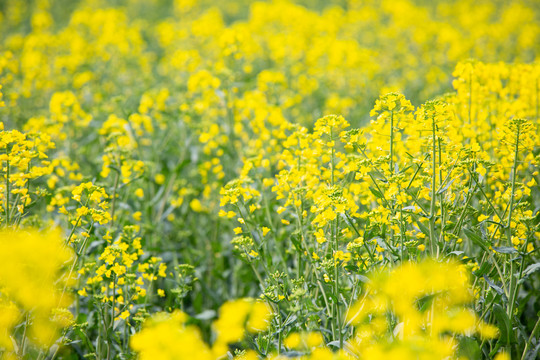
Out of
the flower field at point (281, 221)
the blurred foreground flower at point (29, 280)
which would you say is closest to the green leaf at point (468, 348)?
the flower field at point (281, 221)

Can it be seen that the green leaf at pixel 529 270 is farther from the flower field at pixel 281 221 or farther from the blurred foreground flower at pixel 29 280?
the blurred foreground flower at pixel 29 280

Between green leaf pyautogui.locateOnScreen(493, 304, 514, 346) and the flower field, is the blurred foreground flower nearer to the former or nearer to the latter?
the flower field

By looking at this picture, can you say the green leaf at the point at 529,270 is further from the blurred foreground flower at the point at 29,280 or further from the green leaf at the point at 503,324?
the blurred foreground flower at the point at 29,280

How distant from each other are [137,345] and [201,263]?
9.19 feet

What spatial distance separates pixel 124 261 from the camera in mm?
2684

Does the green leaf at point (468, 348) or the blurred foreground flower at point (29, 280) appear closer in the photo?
the blurred foreground flower at point (29, 280)

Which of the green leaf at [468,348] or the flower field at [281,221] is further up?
the flower field at [281,221]

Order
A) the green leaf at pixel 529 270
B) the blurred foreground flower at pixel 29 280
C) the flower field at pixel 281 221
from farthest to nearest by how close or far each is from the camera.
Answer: the green leaf at pixel 529 270, the flower field at pixel 281 221, the blurred foreground flower at pixel 29 280

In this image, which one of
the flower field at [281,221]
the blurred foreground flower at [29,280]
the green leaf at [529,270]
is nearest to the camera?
the blurred foreground flower at [29,280]

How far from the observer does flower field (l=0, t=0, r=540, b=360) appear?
7.54ft

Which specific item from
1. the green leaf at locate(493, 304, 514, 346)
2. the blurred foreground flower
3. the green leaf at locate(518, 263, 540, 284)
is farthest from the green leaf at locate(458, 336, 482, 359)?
the blurred foreground flower

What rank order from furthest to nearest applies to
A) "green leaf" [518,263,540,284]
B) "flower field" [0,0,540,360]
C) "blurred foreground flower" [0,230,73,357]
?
"green leaf" [518,263,540,284]
"flower field" [0,0,540,360]
"blurred foreground flower" [0,230,73,357]

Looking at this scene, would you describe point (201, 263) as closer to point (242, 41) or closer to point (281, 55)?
point (242, 41)

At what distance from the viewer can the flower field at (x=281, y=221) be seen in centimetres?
230
